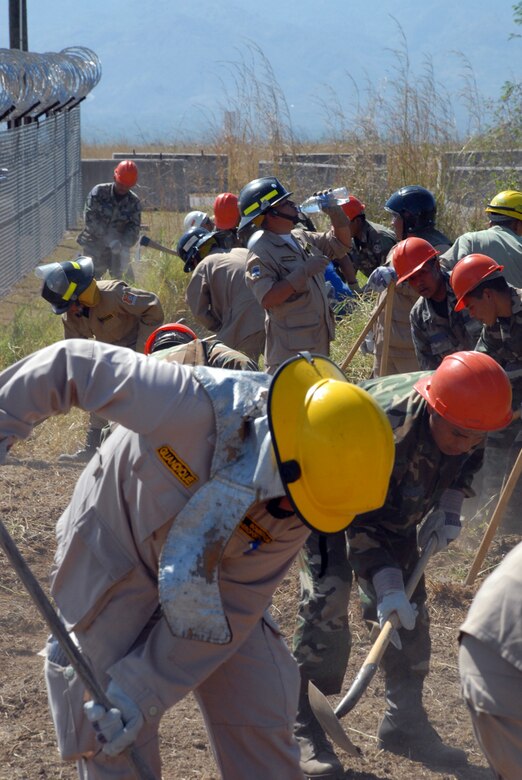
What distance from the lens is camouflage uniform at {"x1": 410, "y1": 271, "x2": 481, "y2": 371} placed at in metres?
5.61

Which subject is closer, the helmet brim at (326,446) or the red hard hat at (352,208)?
the helmet brim at (326,446)

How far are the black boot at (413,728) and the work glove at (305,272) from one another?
2.70m

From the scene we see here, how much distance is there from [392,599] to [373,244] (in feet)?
14.9

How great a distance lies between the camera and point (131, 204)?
454 inches

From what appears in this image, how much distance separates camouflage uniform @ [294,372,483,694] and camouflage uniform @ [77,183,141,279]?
8.20 m

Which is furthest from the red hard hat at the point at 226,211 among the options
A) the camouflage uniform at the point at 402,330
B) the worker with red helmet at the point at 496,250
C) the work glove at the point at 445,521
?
the work glove at the point at 445,521

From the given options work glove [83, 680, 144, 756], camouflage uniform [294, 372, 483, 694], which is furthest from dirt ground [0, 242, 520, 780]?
work glove [83, 680, 144, 756]

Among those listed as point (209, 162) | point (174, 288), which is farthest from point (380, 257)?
point (209, 162)

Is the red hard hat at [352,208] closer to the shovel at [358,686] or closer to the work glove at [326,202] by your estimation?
the work glove at [326,202]

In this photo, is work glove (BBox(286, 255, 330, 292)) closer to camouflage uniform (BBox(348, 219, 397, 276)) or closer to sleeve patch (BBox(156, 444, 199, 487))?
camouflage uniform (BBox(348, 219, 397, 276))

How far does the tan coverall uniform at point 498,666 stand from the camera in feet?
7.21

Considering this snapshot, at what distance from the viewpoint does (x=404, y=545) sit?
3684 mm

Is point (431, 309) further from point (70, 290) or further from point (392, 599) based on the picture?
point (392, 599)

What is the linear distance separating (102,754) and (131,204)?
949cm
